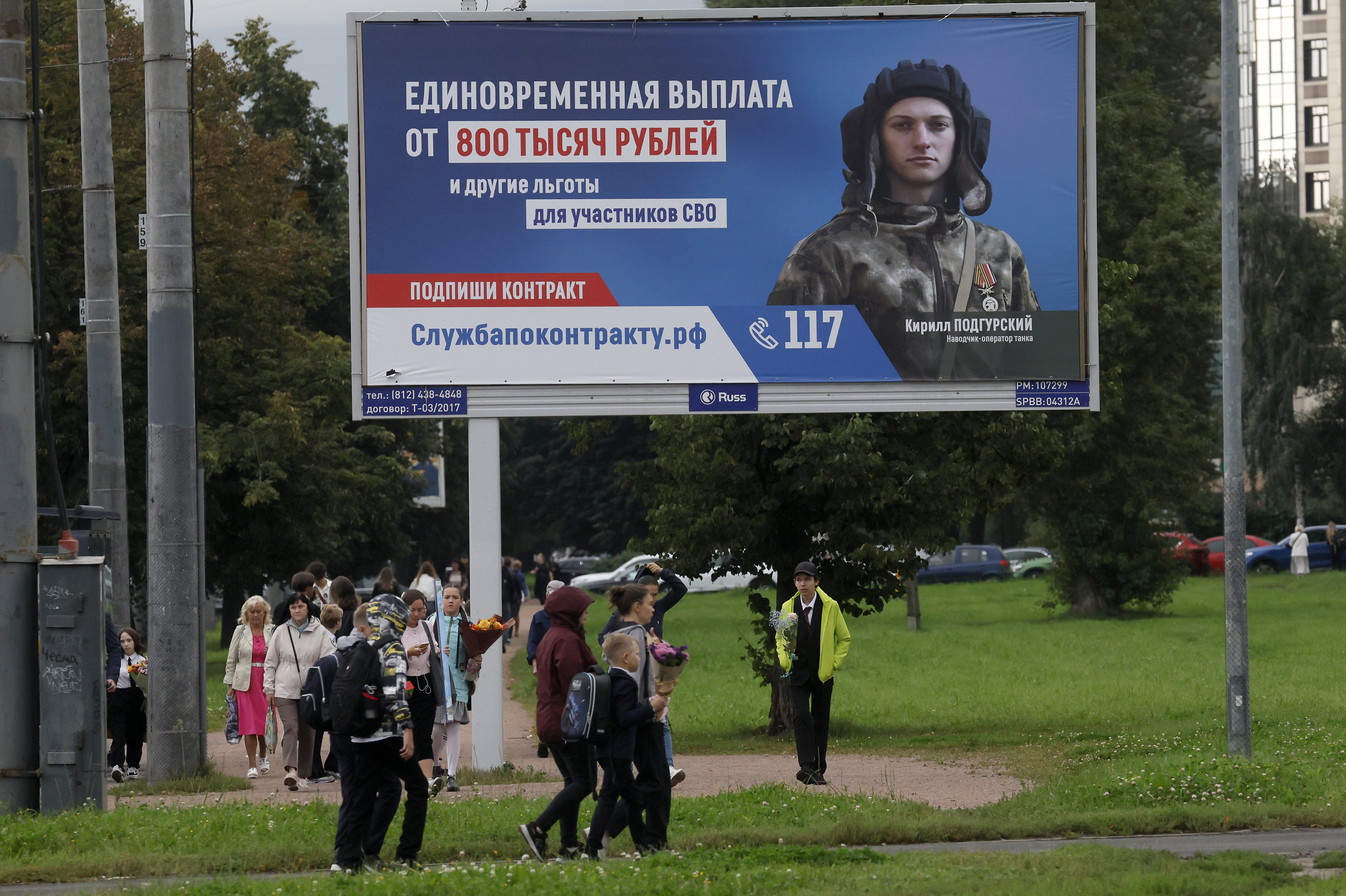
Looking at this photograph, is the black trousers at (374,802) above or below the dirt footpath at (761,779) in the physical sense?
above

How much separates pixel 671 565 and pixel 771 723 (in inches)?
97.5

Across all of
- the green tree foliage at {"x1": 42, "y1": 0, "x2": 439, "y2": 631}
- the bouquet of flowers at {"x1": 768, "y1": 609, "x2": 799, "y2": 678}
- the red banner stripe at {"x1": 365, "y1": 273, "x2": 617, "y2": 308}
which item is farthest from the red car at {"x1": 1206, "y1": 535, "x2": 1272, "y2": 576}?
the red banner stripe at {"x1": 365, "y1": 273, "x2": 617, "y2": 308}

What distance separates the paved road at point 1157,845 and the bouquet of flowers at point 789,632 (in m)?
2.95

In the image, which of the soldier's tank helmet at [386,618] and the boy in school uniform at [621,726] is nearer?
the soldier's tank helmet at [386,618]

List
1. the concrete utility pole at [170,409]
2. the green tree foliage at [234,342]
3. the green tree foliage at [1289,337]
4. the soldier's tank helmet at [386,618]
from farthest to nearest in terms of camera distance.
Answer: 1. the green tree foliage at [1289,337]
2. the green tree foliage at [234,342]
3. the concrete utility pole at [170,409]
4. the soldier's tank helmet at [386,618]

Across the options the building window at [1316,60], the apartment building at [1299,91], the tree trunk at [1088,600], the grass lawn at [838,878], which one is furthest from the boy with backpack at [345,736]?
the building window at [1316,60]

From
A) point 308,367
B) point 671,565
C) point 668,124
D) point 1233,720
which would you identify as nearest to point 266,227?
point 308,367

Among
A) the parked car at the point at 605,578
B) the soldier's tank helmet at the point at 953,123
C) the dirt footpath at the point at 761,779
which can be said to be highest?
the soldier's tank helmet at the point at 953,123

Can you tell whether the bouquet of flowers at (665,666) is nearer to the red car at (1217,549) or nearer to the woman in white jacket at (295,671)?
the woman in white jacket at (295,671)

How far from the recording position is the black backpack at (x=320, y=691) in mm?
8172

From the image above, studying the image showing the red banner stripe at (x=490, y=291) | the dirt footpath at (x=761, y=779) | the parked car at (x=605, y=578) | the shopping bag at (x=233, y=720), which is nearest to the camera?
the dirt footpath at (x=761, y=779)

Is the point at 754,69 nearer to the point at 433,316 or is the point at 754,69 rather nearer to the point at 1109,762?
the point at 433,316

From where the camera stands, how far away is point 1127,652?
1145 inches

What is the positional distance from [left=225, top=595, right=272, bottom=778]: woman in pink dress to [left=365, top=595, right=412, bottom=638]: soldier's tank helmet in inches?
210
